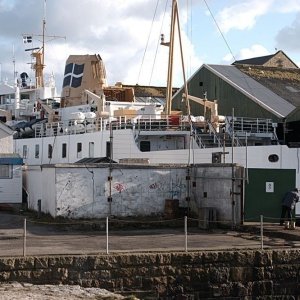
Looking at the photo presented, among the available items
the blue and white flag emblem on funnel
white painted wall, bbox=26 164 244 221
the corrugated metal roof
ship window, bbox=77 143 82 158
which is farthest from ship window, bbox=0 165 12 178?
the corrugated metal roof

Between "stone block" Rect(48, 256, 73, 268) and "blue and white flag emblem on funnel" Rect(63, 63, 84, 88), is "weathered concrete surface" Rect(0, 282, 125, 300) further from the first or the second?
"blue and white flag emblem on funnel" Rect(63, 63, 84, 88)

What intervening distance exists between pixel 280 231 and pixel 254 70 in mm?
28810

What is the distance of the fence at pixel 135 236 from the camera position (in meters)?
17.3

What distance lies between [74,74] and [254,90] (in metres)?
12.8

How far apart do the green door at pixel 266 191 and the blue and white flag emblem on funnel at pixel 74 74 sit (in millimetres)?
25262

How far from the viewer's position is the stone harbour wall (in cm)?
1515

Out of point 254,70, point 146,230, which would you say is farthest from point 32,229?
point 254,70

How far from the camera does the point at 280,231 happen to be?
2039cm

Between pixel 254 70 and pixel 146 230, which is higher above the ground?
pixel 254 70

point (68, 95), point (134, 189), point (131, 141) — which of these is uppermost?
point (68, 95)

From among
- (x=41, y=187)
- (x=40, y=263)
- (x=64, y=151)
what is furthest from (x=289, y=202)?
(x=64, y=151)

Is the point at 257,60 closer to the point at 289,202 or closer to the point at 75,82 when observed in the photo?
the point at 75,82

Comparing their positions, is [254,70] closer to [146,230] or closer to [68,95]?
[68,95]

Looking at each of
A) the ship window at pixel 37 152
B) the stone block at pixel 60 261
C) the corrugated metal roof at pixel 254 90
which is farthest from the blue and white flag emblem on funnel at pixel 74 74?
the stone block at pixel 60 261
